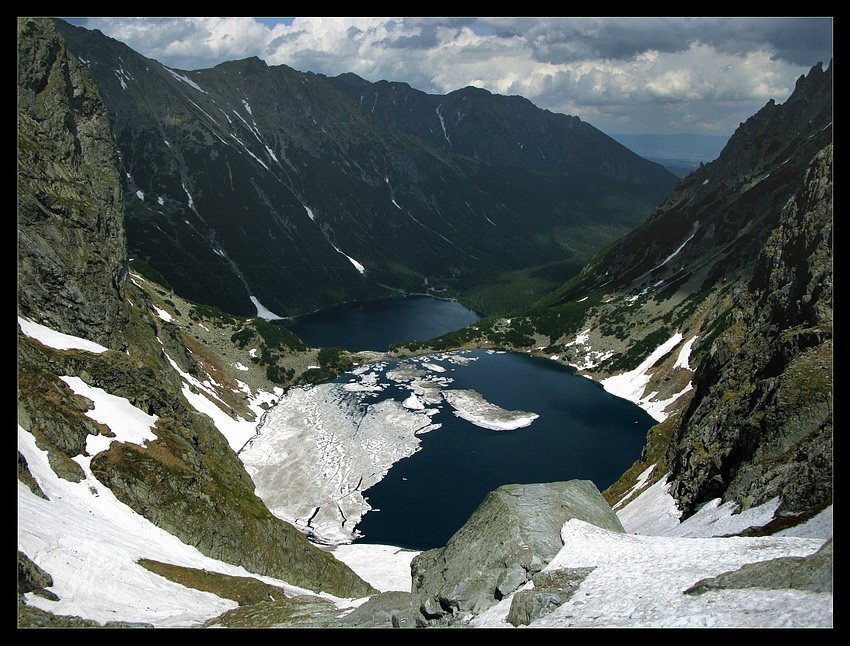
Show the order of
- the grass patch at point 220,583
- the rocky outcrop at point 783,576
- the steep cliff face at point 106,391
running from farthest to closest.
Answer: the steep cliff face at point 106,391
the grass patch at point 220,583
the rocky outcrop at point 783,576

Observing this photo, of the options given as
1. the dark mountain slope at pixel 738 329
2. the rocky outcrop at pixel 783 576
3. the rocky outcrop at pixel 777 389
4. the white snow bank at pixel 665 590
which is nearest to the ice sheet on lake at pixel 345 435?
the dark mountain slope at pixel 738 329

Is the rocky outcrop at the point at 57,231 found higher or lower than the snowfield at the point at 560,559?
higher

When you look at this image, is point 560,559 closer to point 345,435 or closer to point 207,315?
point 345,435

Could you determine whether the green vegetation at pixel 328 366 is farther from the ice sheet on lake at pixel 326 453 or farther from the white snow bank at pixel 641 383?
the white snow bank at pixel 641 383

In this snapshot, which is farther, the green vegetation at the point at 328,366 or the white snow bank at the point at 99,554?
the green vegetation at the point at 328,366

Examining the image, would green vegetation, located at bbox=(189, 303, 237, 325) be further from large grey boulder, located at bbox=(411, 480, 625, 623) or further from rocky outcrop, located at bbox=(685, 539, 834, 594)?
rocky outcrop, located at bbox=(685, 539, 834, 594)
